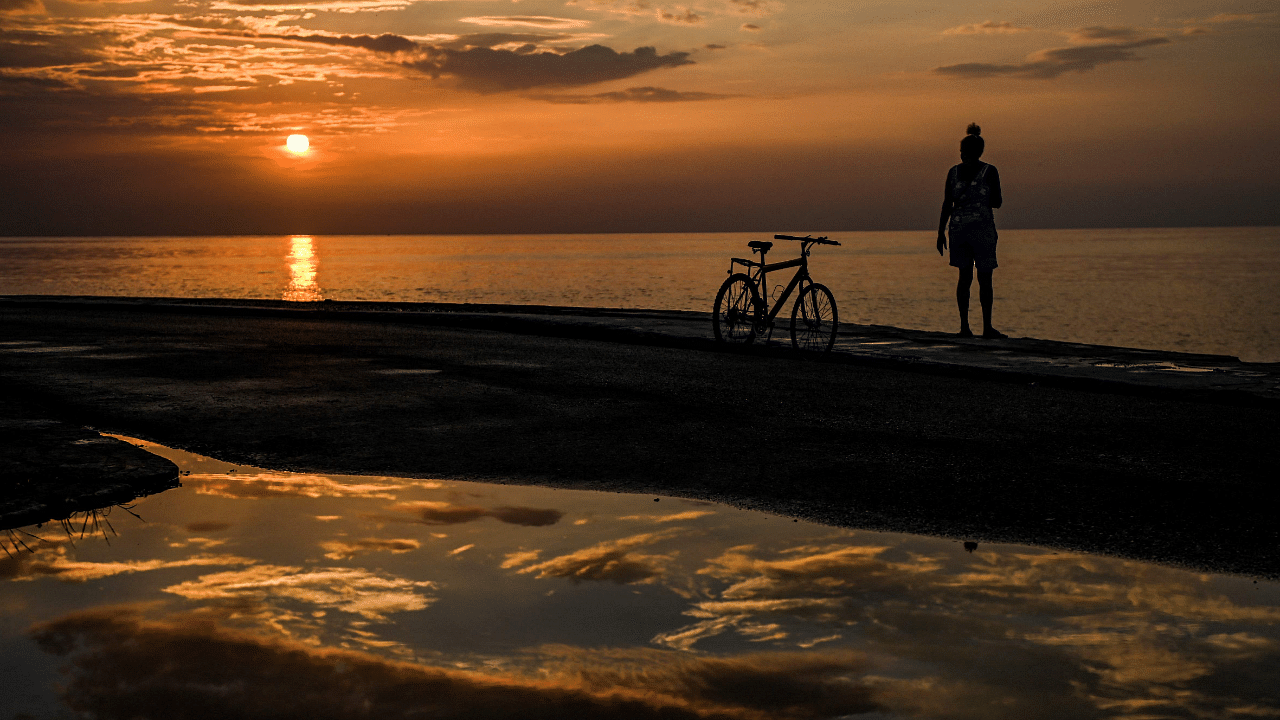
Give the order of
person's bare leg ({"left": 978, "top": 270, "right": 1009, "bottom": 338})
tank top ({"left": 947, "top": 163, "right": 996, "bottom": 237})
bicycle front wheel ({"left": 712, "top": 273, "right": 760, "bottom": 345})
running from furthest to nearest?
bicycle front wheel ({"left": 712, "top": 273, "right": 760, "bottom": 345}) < person's bare leg ({"left": 978, "top": 270, "right": 1009, "bottom": 338}) < tank top ({"left": 947, "top": 163, "right": 996, "bottom": 237})

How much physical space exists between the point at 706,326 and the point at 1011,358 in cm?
573

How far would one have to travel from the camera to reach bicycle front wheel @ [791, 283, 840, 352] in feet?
43.4

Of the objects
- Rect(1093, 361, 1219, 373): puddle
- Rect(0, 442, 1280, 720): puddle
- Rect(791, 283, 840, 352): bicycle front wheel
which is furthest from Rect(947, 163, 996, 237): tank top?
Rect(0, 442, 1280, 720): puddle

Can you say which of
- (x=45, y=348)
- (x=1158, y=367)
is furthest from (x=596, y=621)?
(x=45, y=348)

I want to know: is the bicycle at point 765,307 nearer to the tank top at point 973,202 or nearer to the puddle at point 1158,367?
the tank top at point 973,202

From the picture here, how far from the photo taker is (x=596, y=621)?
12.3 feet

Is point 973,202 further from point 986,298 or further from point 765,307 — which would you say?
point 765,307

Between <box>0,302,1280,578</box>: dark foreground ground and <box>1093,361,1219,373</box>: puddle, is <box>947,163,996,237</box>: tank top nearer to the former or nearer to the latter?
<box>0,302,1280,578</box>: dark foreground ground

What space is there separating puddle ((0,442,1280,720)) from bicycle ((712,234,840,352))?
817 cm

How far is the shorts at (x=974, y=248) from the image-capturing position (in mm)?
13422

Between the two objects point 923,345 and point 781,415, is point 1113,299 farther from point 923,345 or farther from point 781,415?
point 781,415

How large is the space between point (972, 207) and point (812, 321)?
2502 mm

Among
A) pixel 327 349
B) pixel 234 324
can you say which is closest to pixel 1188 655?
pixel 327 349

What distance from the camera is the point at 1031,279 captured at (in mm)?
80875
